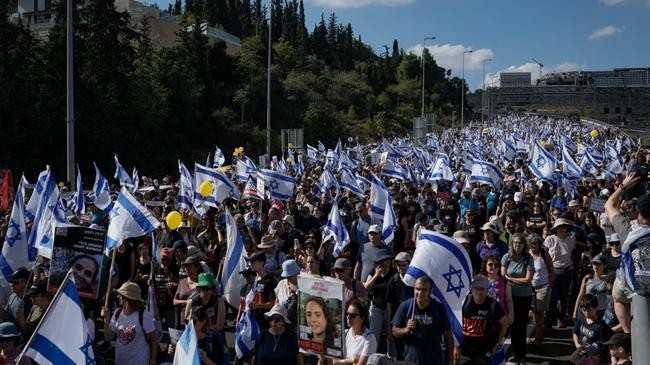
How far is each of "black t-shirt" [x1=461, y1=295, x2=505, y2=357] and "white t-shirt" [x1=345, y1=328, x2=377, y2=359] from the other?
1010mm

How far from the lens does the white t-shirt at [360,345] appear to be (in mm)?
5320

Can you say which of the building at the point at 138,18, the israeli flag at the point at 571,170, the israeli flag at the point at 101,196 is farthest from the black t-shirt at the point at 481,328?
the building at the point at 138,18

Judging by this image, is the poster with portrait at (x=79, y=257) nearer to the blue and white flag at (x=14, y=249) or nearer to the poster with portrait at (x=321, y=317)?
the blue and white flag at (x=14, y=249)

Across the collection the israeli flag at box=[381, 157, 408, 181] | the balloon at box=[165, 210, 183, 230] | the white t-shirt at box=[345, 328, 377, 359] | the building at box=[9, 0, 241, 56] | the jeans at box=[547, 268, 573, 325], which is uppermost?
the building at box=[9, 0, 241, 56]

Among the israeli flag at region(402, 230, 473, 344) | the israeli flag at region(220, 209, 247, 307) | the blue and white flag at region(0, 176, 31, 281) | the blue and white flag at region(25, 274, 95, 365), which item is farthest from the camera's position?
the blue and white flag at region(0, 176, 31, 281)

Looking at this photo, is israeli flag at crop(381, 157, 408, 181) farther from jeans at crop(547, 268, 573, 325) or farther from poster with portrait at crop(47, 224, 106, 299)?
poster with portrait at crop(47, 224, 106, 299)

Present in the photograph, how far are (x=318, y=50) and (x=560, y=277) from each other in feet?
303

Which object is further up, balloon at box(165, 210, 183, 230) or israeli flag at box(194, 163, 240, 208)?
israeli flag at box(194, 163, 240, 208)

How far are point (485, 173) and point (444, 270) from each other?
33.4 feet

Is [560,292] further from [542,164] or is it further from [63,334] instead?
[542,164]

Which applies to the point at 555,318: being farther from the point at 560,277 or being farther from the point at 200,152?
the point at 200,152

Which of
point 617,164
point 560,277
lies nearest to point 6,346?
point 560,277

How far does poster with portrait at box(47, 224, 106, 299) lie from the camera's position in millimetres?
6910

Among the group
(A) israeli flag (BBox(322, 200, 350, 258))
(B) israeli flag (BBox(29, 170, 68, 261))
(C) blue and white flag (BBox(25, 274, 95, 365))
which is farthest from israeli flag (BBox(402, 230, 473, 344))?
(B) israeli flag (BBox(29, 170, 68, 261))
